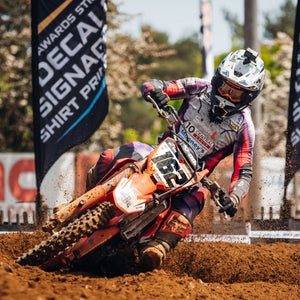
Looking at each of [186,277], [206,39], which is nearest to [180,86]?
[186,277]

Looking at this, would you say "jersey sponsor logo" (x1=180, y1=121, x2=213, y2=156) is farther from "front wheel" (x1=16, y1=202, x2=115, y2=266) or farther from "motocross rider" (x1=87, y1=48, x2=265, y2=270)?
"front wheel" (x1=16, y1=202, x2=115, y2=266)

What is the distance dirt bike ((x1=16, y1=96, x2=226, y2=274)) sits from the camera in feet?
14.4

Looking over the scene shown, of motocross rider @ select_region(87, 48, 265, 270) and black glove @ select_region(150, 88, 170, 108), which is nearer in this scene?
black glove @ select_region(150, 88, 170, 108)

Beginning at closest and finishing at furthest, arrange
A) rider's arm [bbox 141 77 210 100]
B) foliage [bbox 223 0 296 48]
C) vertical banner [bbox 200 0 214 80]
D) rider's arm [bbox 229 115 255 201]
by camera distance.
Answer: rider's arm [bbox 229 115 255 201] → rider's arm [bbox 141 77 210 100] → vertical banner [bbox 200 0 214 80] → foliage [bbox 223 0 296 48]

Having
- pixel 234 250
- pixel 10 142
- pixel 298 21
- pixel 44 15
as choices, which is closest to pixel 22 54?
pixel 10 142

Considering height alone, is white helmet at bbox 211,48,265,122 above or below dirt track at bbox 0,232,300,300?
above

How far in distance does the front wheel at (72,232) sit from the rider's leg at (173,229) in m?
0.57

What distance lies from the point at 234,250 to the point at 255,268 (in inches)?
20.4

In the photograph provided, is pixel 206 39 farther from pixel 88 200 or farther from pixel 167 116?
pixel 88 200

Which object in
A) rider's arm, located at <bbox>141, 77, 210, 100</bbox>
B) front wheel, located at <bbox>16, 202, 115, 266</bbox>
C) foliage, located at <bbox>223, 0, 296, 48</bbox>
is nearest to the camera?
front wheel, located at <bbox>16, 202, 115, 266</bbox>

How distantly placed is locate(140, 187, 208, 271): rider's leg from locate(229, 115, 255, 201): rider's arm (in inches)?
16.4

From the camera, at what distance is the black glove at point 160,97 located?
4871mm

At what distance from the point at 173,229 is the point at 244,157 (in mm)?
1129

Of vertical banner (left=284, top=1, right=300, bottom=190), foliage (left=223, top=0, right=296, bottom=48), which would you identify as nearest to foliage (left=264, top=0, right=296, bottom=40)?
foliage (left=223, top=0, right=296, bottom=48)
